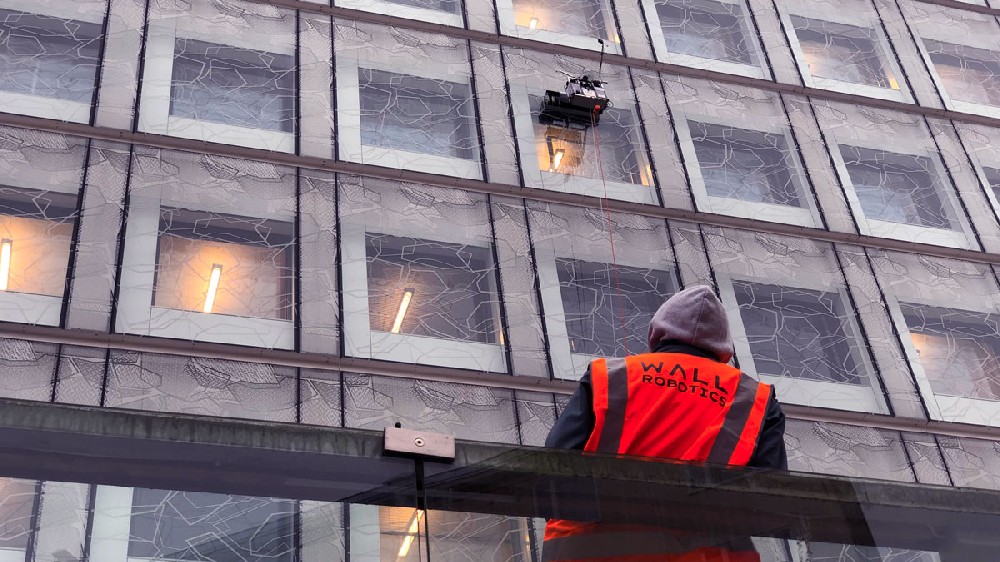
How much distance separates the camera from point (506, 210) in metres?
10.0

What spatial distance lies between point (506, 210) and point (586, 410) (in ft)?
19.4

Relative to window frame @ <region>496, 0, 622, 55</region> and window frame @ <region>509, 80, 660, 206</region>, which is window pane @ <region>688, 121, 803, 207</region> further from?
window frame @ <region>496, 0, 622, 55</region>

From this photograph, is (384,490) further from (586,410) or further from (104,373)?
(104,373)

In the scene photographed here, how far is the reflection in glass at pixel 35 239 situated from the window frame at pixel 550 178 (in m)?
3.60

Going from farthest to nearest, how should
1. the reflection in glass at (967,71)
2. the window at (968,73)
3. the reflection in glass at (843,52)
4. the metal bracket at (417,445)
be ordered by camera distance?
1. the reflection in glass at (967,71)
2. the window at (968,73)
3. the reflection in glass at (843,52)
4. the metal bracket at (417,445)

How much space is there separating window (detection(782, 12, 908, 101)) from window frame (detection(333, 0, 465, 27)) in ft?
11.4

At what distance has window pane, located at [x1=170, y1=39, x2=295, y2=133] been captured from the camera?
32.4 feet

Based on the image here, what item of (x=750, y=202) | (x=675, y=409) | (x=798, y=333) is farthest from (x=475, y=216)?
(x=675, y=409)

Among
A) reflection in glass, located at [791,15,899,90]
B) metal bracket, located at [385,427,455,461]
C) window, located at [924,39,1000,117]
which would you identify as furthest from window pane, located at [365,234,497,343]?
window, located at [924,39,1000,117]

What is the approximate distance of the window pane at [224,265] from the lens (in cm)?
876

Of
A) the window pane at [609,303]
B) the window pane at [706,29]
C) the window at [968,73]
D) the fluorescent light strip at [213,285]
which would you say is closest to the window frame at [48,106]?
the fluorescent light strip at [213,285]

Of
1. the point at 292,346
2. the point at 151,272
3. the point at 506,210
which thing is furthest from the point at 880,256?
the point at 151,272

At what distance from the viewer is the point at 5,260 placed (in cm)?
850

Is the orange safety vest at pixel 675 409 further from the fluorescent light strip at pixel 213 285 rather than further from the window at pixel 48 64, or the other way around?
the window at pixel 48 64
